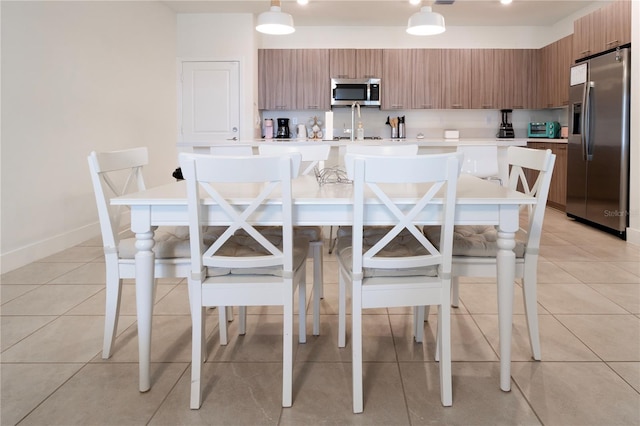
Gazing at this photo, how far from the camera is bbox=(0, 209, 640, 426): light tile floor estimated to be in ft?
5.25

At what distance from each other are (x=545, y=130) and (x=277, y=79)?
4.00 metres

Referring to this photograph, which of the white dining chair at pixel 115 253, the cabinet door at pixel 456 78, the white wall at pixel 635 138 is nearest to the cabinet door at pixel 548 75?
the cabinet door at pixel 456 78

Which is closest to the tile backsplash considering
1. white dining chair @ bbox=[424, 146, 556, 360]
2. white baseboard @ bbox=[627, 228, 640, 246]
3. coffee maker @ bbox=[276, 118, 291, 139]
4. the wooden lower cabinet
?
coffee maker @ bbox=[276, 118, 291, 139]

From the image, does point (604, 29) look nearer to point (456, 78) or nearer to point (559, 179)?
point (559, 179)

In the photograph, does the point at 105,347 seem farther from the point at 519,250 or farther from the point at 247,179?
the point at 519,250

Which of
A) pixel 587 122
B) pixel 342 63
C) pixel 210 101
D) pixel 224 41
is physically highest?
pixel 224 41

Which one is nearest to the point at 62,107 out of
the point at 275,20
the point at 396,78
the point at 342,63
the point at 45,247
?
the point at 45,247

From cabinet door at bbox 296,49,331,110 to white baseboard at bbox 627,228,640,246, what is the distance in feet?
14.0

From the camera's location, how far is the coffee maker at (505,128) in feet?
23.5

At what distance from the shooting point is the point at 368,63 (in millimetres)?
7094

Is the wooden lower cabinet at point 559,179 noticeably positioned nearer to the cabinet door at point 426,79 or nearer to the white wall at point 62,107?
the cabinet door at point 426,79

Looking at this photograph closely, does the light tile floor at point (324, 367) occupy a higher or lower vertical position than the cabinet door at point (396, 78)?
lower

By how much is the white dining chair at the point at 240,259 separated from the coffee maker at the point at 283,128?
563 cm

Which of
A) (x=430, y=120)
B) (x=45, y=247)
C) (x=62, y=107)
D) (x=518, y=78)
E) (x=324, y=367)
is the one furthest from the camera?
(x=430, y=120)
